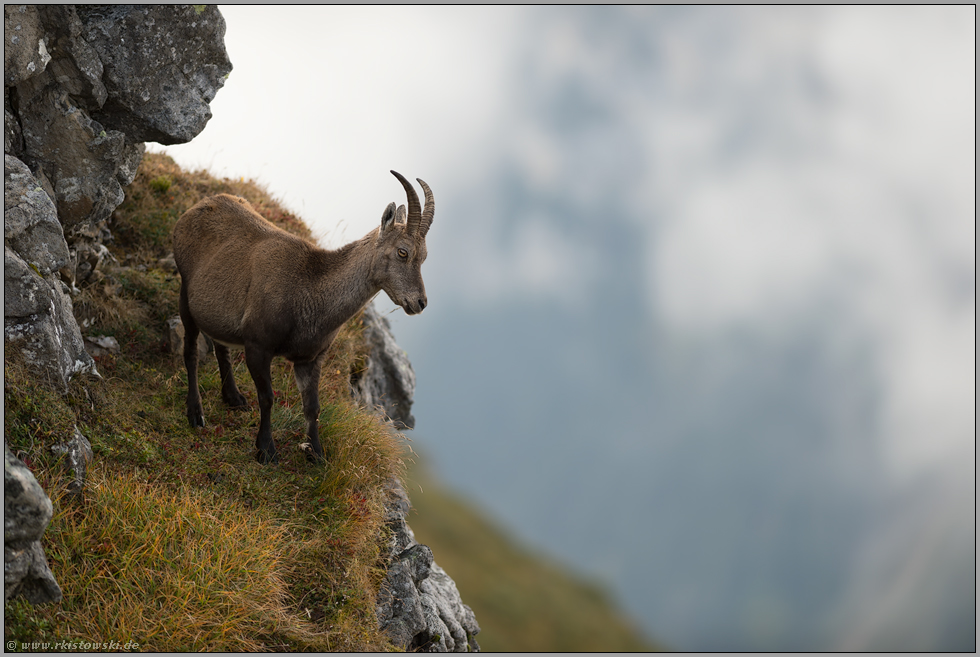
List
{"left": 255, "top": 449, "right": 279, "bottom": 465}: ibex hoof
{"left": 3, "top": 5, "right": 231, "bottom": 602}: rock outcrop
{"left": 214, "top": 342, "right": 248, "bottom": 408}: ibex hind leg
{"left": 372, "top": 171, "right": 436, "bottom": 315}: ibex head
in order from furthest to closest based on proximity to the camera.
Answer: {"left": 214, "top": 342, "right": 248, "bottom": 408}: ibex hind leg, {"left": 255, "top": 449, "right": 279, "bottom": 465}: ibex hoof, {"left": 372, "top": 171, "right": 436, "bottom": 315}: ibex head, {"left": 3, "top": 5, "right": 231, "bottom": 602}: rock outcrop

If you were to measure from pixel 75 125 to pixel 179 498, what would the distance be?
6034mm

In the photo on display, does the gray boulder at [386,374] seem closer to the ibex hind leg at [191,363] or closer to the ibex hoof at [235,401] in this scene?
the ibex hoof at [235,401]

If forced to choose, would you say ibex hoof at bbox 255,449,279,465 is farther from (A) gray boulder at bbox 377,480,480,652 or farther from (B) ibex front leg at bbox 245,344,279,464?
(A) gray boulder at bbox 377,480,480,652

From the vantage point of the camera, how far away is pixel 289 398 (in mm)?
12523

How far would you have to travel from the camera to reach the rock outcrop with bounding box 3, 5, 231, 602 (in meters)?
8.95

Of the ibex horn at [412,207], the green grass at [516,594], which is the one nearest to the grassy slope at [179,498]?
the ibex horn at [412,207]

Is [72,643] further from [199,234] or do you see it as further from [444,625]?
[199,234]

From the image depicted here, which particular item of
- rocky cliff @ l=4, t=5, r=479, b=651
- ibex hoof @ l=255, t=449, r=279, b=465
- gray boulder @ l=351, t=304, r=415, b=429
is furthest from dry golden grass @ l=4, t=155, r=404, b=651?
gray boulder @ l=351, t=304, r=415, b=429

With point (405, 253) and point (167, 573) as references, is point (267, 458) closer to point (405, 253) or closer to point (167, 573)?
point (167, 573)

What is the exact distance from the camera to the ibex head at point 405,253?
10.2 m

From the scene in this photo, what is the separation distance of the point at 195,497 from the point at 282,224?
873 centimetres

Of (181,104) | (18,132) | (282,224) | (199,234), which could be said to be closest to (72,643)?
(199,234)

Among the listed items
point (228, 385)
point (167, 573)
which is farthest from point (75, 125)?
point (167, 573)

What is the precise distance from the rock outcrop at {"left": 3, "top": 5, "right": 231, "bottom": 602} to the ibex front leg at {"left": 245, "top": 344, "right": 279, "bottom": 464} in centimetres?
221
